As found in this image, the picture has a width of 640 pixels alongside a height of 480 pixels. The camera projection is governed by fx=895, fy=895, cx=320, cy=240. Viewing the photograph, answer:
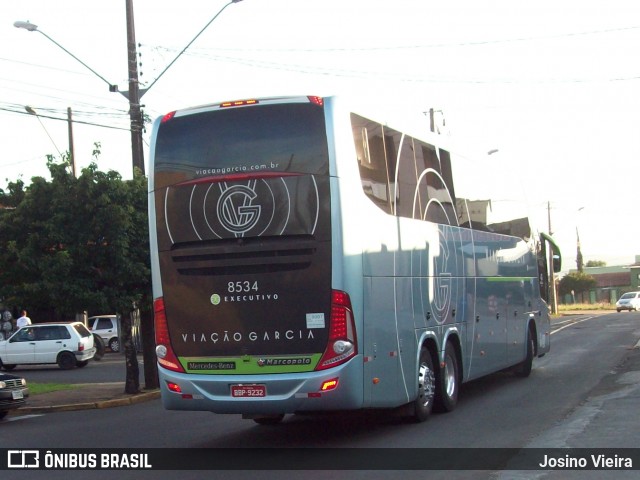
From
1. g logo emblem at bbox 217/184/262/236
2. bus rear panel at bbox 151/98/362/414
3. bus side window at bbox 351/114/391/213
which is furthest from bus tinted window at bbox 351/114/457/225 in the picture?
g logo emblem at bbox 217/184/262/236

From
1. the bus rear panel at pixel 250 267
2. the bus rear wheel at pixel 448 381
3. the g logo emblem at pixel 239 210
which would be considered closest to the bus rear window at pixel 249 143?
the bus rear panel at pixel 250 267

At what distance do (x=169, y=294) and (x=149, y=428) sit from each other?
3.77 metres

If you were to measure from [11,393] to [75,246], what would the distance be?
10.1ft

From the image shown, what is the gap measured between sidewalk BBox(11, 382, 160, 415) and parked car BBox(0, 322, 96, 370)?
9.09 meters

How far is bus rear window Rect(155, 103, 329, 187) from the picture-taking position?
10.5 metres

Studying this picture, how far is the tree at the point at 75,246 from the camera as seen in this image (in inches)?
678

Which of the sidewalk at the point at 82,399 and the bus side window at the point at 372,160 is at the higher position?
the bus side window at the point at 372,160

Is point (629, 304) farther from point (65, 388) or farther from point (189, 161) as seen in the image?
point (189, 161)

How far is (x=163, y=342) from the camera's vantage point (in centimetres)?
1100

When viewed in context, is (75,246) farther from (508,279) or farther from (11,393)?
(508,279)

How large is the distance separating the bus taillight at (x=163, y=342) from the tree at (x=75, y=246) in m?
6.56

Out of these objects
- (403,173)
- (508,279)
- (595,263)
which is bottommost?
(508,279)

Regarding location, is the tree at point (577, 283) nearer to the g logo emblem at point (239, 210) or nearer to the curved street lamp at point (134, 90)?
the curved street lamp at point (134, 90)

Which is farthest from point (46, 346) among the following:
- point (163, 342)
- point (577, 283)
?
point (577, 283)
